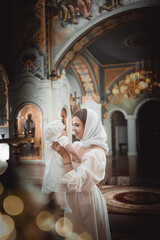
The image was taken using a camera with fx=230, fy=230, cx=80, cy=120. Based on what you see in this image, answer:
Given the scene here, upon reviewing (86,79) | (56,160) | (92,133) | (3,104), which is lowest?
(56,160)

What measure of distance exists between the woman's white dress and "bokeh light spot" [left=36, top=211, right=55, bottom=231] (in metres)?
1.44

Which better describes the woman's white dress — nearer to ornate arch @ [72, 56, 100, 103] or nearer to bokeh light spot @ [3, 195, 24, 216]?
bokeh light spot @ [3, 195, 24, 216]

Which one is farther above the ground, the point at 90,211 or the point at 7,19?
the point at 7,19

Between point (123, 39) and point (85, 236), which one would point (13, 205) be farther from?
point (123, 39)

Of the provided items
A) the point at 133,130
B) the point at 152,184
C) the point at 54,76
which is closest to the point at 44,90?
the point at 54,76

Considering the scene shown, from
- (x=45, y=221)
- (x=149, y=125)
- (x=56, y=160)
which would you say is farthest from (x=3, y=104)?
(x=149, y=125)

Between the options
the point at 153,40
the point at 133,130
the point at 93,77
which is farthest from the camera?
the point at 133,130

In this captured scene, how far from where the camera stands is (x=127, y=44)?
9195mm

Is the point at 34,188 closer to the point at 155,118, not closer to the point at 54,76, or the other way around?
the point at 54,76

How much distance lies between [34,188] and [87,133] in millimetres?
3681

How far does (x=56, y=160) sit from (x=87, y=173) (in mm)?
326

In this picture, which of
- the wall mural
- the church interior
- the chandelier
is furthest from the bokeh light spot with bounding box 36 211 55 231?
the wall mural

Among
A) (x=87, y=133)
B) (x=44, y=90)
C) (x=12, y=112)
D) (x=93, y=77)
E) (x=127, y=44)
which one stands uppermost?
(x=127, y=44)

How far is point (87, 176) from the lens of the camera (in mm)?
1980
